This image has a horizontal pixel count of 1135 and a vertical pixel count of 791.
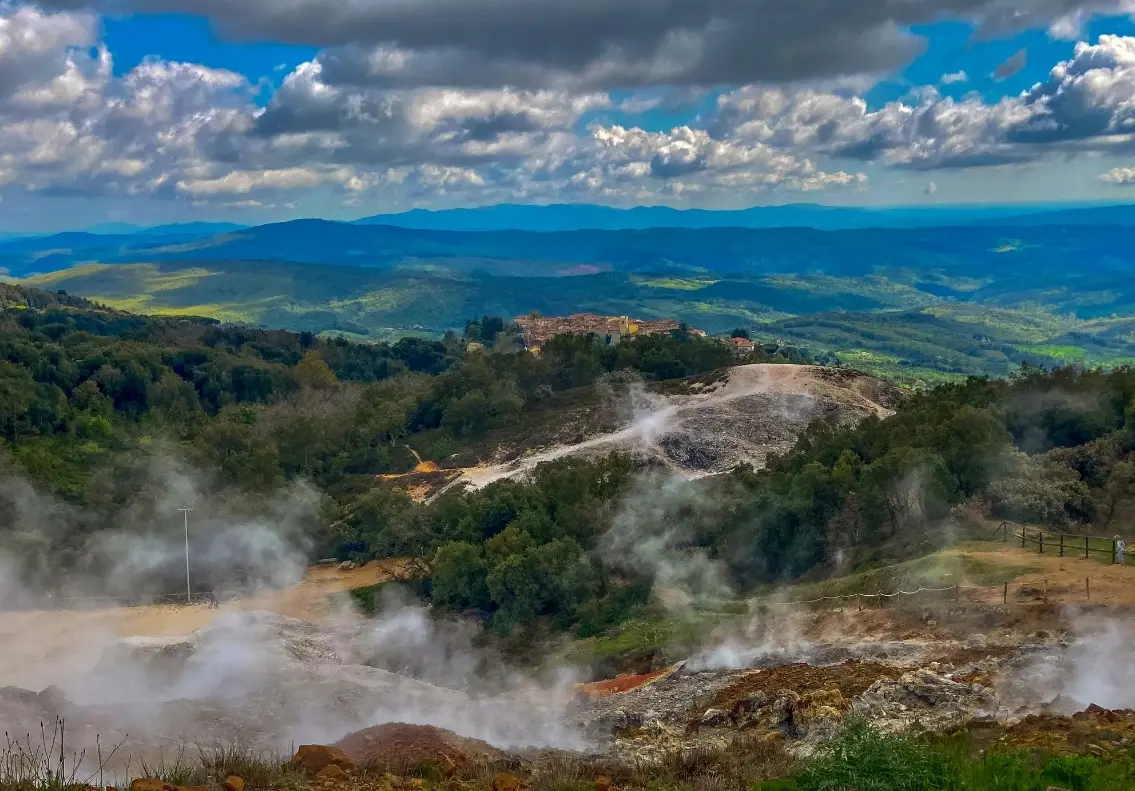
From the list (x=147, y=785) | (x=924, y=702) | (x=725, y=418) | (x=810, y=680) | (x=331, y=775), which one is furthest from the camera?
→ (x=725, y=418)

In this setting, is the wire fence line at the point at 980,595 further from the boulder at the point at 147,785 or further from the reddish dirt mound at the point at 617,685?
the boulder at the point at 147,785

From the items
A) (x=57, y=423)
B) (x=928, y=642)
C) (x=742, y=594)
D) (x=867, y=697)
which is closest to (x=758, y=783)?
(x=867, y=697)

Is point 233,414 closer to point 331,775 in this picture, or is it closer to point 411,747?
point 411,747

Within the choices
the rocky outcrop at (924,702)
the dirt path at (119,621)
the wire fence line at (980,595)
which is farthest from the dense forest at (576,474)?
the rocky outcrop at (924,702)

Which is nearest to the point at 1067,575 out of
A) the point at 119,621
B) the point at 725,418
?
the point at 725,418

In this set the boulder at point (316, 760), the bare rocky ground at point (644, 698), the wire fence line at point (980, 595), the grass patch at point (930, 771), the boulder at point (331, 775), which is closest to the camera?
the grass patch at point (930, 771)
